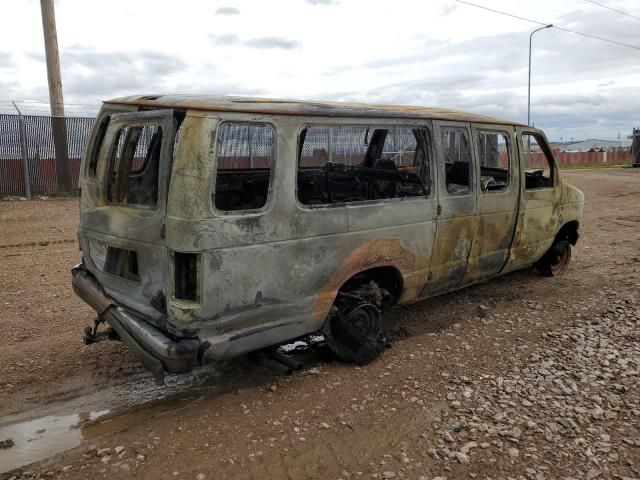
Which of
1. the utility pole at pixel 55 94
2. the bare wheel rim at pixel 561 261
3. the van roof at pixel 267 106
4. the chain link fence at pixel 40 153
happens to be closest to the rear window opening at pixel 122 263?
the van roof at pixel 267 106

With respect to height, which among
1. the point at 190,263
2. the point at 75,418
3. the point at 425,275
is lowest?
the point at 75,418

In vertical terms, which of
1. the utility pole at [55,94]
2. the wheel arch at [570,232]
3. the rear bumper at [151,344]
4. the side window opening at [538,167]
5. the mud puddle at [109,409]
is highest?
the utility pole at [55,94]

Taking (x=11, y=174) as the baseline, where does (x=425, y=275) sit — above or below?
below

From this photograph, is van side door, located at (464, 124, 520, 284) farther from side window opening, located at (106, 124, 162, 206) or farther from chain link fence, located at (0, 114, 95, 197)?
chain link fence, located at (0, 114, 95, 197)

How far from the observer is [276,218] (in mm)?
3518

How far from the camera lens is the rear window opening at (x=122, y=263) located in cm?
365

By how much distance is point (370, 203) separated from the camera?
414 centimetres

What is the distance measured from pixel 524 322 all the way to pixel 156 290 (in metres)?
3.58

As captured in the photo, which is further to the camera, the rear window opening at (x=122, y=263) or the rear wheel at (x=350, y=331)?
the rear wheel at (x=350, y=331)

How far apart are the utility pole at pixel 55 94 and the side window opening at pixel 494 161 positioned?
11171mm

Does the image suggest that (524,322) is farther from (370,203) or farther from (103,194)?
(103,194)

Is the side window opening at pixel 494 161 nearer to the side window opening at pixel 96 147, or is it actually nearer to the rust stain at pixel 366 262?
the rust stain at pixel 366 262

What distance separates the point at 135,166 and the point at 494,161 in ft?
11.7

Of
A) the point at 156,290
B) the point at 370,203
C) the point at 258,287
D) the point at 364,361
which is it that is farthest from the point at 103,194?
the point at 364,361
